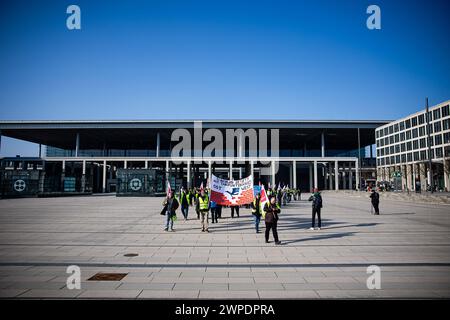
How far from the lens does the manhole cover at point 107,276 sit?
6.79 metres

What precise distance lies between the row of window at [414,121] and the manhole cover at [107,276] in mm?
73780

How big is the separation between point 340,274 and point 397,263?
214 centimetres

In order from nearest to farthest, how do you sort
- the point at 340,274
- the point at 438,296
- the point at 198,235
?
the point at 438,296
the point at 340,274
the point at 198,235

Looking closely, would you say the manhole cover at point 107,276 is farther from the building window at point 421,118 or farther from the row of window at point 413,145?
the building window at point 421,118

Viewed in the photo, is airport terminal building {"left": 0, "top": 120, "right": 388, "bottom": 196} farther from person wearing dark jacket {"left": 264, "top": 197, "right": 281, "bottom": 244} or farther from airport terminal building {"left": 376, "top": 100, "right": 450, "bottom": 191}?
person wearing dark jacket {"left": 264, "top": 197, "right": 281, "bottom": 244}

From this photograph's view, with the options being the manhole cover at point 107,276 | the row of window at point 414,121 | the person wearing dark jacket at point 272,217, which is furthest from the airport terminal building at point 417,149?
the manhole cover at point 107,276

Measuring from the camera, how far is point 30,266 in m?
7.85

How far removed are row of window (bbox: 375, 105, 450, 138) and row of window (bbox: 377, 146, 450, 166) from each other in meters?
6.71

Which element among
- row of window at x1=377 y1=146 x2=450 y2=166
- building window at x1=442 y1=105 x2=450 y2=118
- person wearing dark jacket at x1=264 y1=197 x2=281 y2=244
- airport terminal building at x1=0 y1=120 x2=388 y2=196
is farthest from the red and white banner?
building window at x1=442 y1=105 x2=450 y2=118

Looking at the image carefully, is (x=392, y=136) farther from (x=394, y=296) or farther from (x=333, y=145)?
(x=394, y=296)

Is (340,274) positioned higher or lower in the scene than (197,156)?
lower

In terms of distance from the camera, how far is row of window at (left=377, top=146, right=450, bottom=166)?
62.3 m

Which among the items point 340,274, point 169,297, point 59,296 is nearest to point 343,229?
point 340,274
